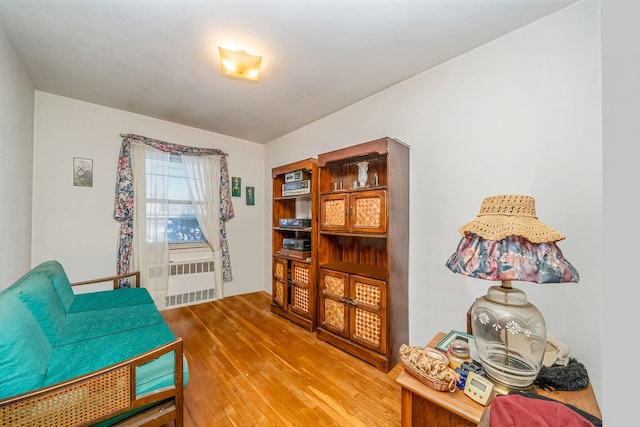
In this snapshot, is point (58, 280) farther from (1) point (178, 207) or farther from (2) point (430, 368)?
(2) point (430, 368)

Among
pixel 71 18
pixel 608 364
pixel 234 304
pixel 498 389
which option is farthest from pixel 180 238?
pixel 608 364

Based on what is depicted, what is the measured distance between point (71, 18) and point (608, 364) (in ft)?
8.91

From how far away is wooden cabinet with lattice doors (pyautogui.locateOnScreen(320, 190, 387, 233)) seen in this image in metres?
2.06

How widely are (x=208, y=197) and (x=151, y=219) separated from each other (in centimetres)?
71

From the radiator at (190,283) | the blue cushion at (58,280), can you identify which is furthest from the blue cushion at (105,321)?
the radiator at (190,283)

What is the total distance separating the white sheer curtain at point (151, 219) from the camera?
9.78ft

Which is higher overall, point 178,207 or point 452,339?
point 178,207

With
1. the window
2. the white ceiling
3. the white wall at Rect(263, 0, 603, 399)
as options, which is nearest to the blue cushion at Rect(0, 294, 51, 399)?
the white ceiling

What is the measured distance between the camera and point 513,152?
1.67 meters

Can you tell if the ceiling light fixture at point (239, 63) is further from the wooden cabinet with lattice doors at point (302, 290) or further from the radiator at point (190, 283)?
the radiator at point (190, 283)

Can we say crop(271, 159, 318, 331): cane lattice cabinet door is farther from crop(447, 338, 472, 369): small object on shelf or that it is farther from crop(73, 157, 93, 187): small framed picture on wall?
crop(73, 157, 93, 187): small framed picture on wall

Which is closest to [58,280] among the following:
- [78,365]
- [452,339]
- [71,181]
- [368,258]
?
[78,365]

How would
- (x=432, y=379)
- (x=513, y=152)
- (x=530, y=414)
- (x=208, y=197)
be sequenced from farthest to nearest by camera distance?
(x=208, y=197), (x=513, y=152), (x=432, y=379), (x=530, y=414)

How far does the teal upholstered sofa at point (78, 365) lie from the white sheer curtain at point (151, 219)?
1.09 m
